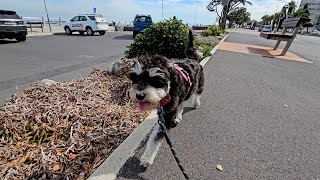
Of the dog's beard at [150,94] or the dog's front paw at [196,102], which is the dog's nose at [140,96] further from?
the dog's front paw at [196,102]

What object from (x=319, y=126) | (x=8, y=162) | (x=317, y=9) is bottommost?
(x=319, y=126)

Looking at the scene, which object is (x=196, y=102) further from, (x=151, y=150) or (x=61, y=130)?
(x=61, y=130)

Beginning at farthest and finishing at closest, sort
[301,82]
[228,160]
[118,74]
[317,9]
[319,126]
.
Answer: [317,9] → [301,82] → [118,74] → [319,126] → [228,160]

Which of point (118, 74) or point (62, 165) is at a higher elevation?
point (118, 74)

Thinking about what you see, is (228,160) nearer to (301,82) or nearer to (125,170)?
(125,170)

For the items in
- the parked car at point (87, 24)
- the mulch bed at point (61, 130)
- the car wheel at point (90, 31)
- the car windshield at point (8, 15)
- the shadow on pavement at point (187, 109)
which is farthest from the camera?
the car wheel at point (90, 31)

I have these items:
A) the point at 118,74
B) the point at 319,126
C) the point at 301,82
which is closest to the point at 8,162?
the point at 118,74

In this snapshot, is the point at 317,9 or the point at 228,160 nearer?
the point at 228,160

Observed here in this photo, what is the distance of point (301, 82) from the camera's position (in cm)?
702

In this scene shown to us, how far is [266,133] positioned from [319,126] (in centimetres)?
118

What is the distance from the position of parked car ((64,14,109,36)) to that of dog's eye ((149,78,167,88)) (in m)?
22.4

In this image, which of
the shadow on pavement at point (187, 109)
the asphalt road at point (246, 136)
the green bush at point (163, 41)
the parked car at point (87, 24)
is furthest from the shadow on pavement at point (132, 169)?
the parked car at point (87, 24)

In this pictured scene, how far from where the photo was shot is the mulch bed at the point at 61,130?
7.91ft

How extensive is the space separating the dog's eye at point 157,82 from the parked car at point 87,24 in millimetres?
22353
